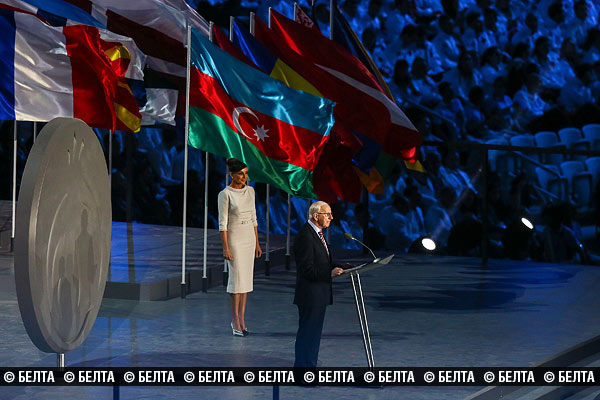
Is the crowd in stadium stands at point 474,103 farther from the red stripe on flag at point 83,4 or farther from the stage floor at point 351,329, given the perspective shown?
the red stripe on flag at point 83,4

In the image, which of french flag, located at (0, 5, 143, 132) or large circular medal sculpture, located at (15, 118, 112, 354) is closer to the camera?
large circular medal sculpture, located at (15, 118, 112, 354)

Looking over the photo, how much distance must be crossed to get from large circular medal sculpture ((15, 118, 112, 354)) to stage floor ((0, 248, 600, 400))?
953 mm

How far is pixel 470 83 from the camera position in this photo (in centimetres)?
1858

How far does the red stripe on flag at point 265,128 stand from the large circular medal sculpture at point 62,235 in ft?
13.0

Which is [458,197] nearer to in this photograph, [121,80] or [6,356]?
[121,80]

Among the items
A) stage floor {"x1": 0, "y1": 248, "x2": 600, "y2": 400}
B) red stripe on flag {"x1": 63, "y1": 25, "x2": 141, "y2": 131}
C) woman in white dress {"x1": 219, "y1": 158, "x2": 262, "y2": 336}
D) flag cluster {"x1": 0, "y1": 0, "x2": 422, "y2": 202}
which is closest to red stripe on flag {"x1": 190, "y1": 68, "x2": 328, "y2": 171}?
flag cluster {"x1": 0, "y1": 0, "x2": 422, "y2": 202}

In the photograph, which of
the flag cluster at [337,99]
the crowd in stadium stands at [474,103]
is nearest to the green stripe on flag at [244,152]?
the flag cluster at [337,99]

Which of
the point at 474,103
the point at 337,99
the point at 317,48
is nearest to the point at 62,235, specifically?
the point at 337,99

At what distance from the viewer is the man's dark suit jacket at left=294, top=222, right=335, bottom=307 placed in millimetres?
8812

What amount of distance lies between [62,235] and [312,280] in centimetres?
206

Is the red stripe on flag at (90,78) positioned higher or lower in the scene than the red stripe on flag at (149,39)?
lower

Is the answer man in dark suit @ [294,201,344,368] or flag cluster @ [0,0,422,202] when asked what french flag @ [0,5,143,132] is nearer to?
flag cluster @ [0,0,422,202]

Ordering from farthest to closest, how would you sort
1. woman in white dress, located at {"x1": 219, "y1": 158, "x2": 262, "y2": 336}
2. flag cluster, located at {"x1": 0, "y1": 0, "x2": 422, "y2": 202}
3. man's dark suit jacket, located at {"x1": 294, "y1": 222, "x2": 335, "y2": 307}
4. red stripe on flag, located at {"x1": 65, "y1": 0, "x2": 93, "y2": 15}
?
red stripe on flag, located at {"x1": 65, "y1": 0, "x2": 93, "y2": 15}, flag cluster, located at {"x1": 0, "y1": 0, "x2": 422, "y2": 202}, woman in white dress, located at {"x1": 219, "y1": 158, "x2": 262, "y2": 336}, man's dark suit jacket, located at {"x1": 294, "y1": 222, "x2": 335, "y2": 307}

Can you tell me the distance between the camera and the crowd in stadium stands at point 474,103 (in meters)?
17.7
